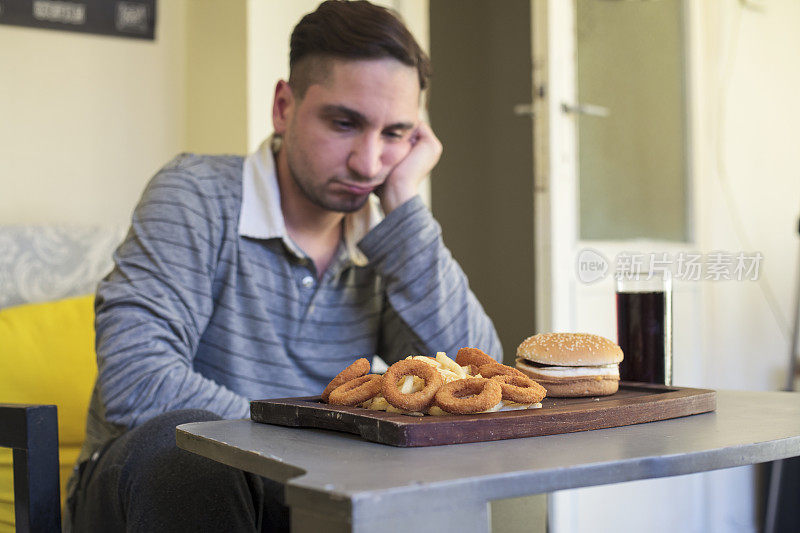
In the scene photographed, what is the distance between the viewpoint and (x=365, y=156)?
134cm

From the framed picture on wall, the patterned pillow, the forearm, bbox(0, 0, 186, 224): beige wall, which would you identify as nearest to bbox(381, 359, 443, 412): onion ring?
the forearm

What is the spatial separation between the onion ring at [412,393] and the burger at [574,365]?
0.65 ft

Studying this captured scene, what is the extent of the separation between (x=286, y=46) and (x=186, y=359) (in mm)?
1306

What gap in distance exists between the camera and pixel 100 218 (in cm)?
229

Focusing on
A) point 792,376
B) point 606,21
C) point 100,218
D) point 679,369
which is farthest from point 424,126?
point 792,376

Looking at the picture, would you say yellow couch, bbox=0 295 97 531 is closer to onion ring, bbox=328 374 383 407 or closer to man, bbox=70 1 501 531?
man, bbox=70 1 501 531

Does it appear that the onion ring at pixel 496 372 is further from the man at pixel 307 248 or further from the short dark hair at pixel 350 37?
the short dark hair at pixel 350 37

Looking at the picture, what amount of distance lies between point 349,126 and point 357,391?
0.66 metres

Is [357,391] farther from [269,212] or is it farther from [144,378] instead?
[269,212]

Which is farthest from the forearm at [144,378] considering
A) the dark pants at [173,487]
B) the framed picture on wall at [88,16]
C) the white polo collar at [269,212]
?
the framed picture on wall at [88,16]

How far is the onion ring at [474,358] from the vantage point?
2.77 ft

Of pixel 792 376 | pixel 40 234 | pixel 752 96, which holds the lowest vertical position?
pixel 792 376

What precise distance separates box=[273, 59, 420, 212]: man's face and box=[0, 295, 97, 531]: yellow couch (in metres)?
0.61

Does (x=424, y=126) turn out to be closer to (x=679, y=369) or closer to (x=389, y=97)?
(x=389, y=97)
